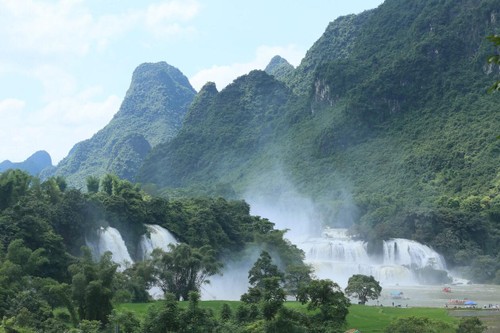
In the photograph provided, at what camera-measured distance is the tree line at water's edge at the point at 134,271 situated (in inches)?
951

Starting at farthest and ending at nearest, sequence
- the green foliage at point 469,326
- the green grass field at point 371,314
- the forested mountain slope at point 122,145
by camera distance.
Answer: the forested mountain slope at point 122,145 → the green grass field at point 371,314 → the green foliage at point 469,326

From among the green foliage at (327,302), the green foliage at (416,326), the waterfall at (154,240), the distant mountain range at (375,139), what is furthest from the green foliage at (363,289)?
the distant mountain range at (375,139)

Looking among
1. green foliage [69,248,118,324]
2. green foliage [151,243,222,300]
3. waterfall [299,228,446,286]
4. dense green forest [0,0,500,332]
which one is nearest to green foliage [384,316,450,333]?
dense green forest [0,0,500,332]

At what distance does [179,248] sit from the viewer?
39656 mm

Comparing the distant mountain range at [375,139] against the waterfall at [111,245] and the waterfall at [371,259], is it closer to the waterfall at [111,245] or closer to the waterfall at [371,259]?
the waterfall at [371,259]

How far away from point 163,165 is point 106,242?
91.9 meters

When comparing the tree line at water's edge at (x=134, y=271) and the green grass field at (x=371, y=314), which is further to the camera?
the green grass field at (x=371, y=314)

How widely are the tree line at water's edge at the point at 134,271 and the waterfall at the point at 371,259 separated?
798cm

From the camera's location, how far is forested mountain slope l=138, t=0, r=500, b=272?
7888 cm

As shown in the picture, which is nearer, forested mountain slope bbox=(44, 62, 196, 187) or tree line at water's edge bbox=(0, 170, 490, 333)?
tree line at water's edge bbox=(0, 170, 490, 333)

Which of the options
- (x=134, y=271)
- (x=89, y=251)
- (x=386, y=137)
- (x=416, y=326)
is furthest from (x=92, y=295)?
(x=386, y=137)

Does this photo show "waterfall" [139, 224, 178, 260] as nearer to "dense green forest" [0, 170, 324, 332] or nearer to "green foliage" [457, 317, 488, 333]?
"dense green forest" [0, 170, 324, 332]

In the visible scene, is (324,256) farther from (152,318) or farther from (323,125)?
(323,125)

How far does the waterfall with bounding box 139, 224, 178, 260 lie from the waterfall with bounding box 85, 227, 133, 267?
6.19 feet
